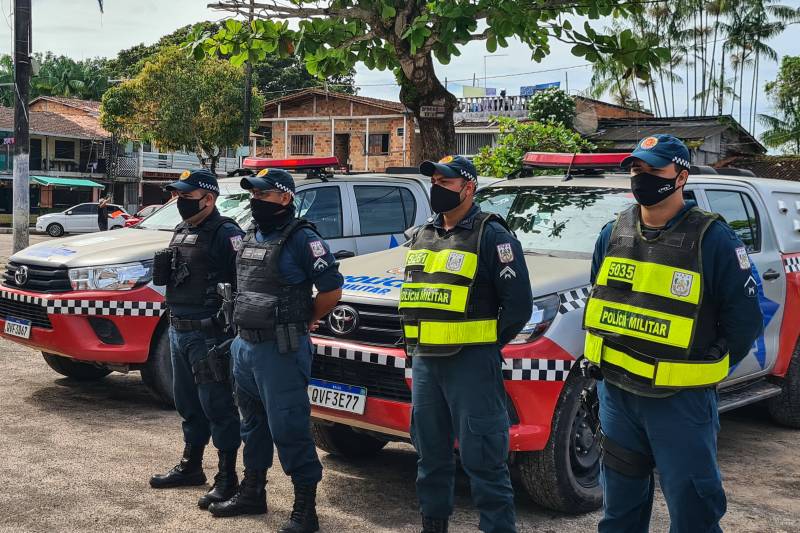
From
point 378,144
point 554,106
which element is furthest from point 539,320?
point 378,144

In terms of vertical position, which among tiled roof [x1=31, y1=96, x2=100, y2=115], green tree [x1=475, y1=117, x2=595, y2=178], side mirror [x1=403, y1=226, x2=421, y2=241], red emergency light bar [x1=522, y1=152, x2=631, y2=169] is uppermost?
tiled roof [x1=31, y1=96, x2=100, y2=115]

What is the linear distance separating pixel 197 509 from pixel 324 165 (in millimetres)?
3383

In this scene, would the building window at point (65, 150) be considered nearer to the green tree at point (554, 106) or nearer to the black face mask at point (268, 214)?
the green tree at point (554, 106)

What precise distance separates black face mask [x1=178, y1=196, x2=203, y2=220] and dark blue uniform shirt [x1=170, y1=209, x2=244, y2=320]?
180 mm

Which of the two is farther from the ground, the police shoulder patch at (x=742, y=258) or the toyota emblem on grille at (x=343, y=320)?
the police shoulder patch at (x=742, y=258)

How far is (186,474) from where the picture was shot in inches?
195

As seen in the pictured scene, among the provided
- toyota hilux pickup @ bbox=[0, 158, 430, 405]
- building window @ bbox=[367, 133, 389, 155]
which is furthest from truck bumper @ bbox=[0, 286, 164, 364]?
building window @ bbox=[367, 133, 389, 155]

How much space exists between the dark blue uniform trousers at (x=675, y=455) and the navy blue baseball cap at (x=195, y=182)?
2.75 m

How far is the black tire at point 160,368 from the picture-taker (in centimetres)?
646

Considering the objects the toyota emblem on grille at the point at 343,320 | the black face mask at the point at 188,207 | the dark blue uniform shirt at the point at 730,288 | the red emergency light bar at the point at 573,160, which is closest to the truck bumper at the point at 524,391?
the toyota emblem on grille at the point at 343,320

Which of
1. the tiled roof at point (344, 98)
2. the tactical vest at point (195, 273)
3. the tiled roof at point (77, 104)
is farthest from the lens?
the tiled roof at point (77, 104)

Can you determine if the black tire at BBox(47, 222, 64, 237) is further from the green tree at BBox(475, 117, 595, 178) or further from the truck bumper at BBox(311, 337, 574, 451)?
the truck bumper at BBox(311, 337, 574, 451)

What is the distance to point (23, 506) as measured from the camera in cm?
446

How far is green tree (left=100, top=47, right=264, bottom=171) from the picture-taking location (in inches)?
1319
